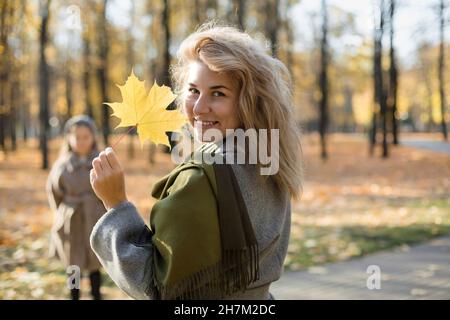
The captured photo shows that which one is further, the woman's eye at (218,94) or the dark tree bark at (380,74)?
the dark tree bark at (380,74)

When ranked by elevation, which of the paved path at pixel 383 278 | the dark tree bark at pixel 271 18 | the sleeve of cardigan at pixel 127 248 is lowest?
the paved path at pixel 383 278

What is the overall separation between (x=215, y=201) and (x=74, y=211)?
4.43m

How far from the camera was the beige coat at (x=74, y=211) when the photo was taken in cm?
563

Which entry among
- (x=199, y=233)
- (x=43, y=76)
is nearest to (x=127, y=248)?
(x=199, y=233)

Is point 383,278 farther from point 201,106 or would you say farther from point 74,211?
point 201,106

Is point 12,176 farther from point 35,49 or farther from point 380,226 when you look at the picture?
point 35,49

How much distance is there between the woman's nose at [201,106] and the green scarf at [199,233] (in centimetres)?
25

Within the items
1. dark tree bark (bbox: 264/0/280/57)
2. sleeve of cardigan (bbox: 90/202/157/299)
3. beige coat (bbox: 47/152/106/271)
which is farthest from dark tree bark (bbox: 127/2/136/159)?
sleeve of cardigan (bbox: 90/202/157/299)

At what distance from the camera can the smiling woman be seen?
5.18 feet

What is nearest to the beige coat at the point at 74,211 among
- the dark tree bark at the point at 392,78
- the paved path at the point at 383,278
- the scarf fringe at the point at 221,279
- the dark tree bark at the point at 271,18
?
the paved path at the point at 383,278

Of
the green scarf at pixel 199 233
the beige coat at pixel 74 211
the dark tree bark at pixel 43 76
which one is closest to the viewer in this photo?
the green scarf at pixel 199 233

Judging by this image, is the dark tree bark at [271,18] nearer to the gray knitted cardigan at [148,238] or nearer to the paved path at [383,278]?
the paved path at [383,278]

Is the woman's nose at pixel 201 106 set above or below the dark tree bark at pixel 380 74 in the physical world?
below

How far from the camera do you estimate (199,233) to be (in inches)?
61.6
